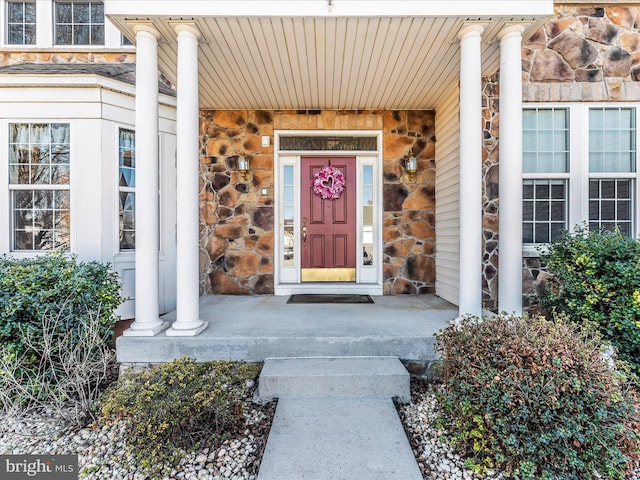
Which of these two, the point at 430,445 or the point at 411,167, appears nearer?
the point at 430,445

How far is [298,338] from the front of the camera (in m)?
2.78

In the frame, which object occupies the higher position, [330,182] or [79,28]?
[79,28]

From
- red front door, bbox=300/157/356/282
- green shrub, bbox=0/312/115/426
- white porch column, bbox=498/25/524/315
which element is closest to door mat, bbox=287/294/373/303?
red front door, bbox=300/157/356/282

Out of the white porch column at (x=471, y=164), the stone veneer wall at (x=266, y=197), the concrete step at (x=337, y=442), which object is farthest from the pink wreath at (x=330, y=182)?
the concrete step at (x=337, y=442)

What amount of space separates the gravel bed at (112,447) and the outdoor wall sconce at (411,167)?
336 cm

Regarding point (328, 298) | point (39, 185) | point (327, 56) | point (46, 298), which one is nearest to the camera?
point (46, 298)

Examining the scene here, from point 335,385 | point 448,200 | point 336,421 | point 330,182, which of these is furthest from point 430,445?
point 330,182

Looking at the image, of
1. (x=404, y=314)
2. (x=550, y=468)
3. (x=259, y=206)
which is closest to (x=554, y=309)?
(x=404, y=314)

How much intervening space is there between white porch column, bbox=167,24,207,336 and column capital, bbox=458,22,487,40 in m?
2.18

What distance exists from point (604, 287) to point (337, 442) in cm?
233

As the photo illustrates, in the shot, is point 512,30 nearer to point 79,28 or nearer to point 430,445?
point 430,445

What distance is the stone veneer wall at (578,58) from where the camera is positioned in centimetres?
379

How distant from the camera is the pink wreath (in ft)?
15.7

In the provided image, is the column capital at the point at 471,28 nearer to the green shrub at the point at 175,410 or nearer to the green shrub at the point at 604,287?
the green shrub at the point at 604,287
